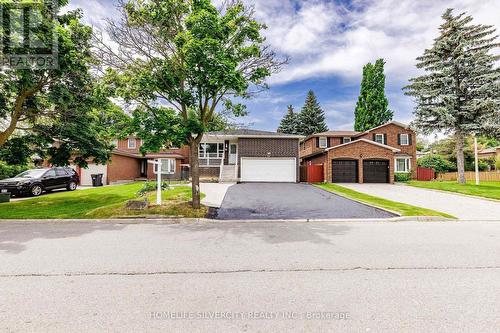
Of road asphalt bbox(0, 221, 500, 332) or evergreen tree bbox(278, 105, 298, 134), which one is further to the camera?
evergreen tree bbox(278, 105, 298, 134)

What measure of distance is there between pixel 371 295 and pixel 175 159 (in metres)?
28.0

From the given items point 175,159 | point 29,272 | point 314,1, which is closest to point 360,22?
point 314,1

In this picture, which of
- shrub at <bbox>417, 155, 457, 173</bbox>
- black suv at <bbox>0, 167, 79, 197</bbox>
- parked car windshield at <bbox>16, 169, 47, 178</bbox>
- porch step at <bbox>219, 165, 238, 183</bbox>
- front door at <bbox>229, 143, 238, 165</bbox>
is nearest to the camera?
black suv at <bbox>0, 167, 79, 197</bbox>

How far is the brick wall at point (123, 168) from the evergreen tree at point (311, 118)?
95.9 ft

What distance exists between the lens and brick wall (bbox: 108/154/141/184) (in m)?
24.0

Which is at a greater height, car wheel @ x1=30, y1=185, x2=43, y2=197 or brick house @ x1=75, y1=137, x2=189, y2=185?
brick house @ x1=75, y1=137, x2=189, y2=185

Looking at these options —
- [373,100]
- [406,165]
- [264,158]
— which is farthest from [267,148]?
[373,100]

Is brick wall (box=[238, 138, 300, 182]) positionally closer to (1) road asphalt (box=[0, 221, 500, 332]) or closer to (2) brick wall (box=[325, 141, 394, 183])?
(2) brick wall (box=[325, 141, 394, 183])

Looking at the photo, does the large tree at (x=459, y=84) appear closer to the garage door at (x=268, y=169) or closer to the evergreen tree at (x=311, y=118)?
the garage door at (x=268, y=169)

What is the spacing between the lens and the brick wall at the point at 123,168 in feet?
78.6

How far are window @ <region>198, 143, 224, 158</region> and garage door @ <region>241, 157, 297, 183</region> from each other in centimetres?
353

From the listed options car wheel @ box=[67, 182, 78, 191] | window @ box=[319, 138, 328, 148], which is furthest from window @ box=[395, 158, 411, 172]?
car wheel @ box=[67, 182, 78, 191]

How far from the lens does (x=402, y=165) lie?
2939 cm

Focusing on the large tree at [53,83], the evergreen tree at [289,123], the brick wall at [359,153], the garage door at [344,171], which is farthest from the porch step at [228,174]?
the evergreen tree at [289,123]
